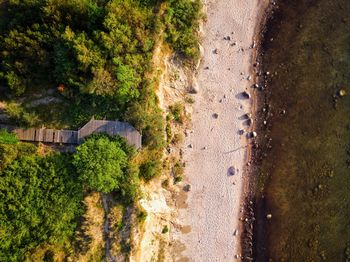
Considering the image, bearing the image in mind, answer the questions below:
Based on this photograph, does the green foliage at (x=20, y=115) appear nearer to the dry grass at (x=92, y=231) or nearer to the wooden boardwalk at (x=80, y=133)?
the wooden boardwalk at (x=80, y=133)

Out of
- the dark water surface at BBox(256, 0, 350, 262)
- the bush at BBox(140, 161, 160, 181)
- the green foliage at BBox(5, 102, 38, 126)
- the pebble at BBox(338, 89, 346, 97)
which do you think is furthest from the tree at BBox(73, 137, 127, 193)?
the pebble at BBox(338, 89, 346, 97)

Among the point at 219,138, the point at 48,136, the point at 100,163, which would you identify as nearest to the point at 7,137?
the point at 48,136

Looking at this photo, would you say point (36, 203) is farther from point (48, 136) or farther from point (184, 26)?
point (184, 26)

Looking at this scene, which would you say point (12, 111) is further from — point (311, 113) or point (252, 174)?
point (311, 113)

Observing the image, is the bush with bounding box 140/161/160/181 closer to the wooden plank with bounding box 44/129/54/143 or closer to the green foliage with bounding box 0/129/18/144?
the wooden plank with bounding box 44/129/54/143

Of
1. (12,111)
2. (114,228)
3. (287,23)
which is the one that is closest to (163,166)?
(114,228)

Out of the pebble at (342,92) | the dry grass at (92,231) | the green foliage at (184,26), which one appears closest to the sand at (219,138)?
the green foliage at (184,26)
